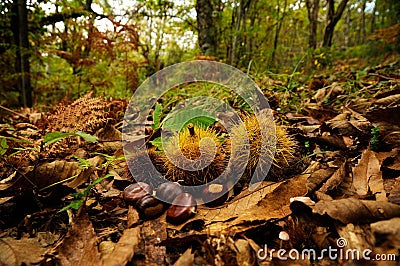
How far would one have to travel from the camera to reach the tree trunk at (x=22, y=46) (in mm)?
3384

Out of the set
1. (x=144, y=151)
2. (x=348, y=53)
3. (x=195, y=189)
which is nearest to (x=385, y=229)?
(x=195, y=189)

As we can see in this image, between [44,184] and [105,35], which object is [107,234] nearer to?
[44,184]

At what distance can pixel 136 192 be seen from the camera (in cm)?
105

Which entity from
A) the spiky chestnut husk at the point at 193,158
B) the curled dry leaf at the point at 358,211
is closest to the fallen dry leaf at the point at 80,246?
the spiky chestnut husk at the point at 193,158

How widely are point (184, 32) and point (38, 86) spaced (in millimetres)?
3256

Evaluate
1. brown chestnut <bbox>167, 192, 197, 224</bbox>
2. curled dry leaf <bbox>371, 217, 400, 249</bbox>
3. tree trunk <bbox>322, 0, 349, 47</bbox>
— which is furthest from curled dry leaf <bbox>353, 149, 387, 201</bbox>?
tree trunk <bbox>322, 0, 349, 47</bbox>

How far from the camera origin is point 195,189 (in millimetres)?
1094

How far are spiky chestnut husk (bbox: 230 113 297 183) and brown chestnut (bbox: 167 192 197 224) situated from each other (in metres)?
0.28

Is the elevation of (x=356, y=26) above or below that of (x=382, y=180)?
above

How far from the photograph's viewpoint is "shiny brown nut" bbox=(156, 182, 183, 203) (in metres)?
1.00

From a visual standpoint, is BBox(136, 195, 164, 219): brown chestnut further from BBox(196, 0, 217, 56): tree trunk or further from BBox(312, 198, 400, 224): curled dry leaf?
BBox(196, 0, 217, 56): tree trunk

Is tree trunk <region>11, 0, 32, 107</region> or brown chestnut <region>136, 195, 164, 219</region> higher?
tree trunk <region>11, 0, 32, 107</region>

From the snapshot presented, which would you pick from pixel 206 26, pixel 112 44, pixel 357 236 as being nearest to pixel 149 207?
pixel 357 236

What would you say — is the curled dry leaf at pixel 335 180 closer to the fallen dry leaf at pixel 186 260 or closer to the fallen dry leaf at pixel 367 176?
the fallen dry leaf at pixel 367 176
